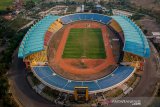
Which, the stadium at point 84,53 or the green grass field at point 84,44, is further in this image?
the green grass field at point 84,44

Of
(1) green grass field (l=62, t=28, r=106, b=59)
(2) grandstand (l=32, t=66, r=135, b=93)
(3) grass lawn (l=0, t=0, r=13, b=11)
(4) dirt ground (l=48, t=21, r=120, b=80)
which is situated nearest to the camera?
(2) grandstand (l=32, t=66, r=135, b=93)

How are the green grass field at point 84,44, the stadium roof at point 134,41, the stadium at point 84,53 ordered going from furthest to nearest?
1. the green grass field at point 84,44
2. the stadium roof at point 134,41
3. the stadium at point 84,53

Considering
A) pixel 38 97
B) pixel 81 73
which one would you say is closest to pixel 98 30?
pixel 81 73

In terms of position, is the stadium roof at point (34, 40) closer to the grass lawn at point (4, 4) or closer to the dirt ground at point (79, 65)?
the dirt ground at point (79, 65)

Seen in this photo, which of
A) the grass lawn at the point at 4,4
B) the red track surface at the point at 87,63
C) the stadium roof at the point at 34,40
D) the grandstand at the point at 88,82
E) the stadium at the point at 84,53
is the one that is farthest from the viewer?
the grass lawn at the point at 4,4

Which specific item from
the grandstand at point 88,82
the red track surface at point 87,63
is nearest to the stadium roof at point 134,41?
the grandstand at point 88,82

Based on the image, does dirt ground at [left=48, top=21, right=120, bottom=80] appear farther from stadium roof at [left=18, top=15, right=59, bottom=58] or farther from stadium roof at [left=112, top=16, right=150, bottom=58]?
stadium roof at [left=112, top=16, right=150, bottom=58]

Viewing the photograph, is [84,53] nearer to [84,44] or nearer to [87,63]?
[87,63]

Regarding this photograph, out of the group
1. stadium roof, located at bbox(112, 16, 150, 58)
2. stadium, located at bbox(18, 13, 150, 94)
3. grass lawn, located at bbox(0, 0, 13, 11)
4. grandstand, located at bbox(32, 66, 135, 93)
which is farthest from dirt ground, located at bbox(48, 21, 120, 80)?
grass lawn, located at bbox(0, 0, 13, 11)
